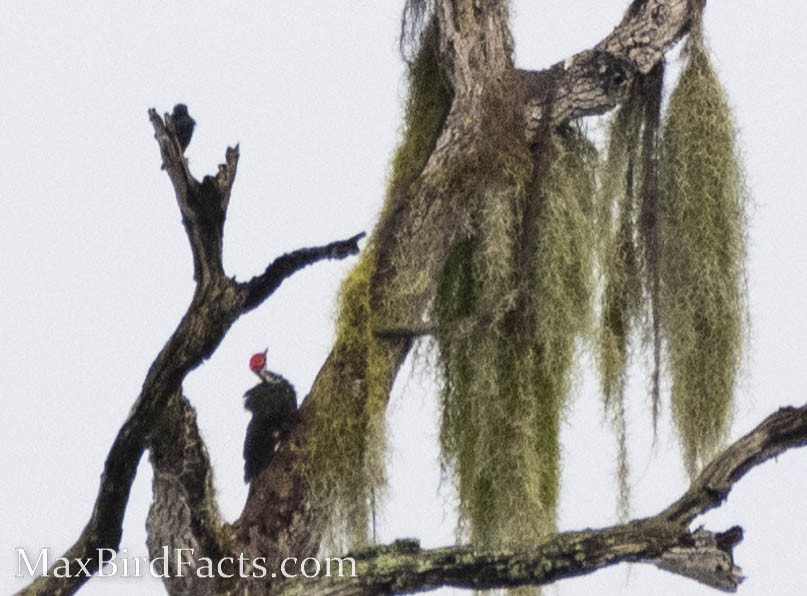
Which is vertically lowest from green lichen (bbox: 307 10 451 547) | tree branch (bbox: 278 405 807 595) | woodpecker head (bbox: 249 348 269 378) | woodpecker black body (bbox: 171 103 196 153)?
tree branch (bbox: 278 405 807 595)

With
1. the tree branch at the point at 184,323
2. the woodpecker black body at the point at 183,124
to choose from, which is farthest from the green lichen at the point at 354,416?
the woodpecker black body at the point at 183,124

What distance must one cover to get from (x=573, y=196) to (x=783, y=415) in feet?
2.80

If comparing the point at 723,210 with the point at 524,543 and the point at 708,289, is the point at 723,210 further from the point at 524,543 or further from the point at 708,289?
the point at 524,543

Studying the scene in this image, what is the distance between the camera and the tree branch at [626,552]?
8.63 ft

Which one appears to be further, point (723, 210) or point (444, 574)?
point (723, 210)

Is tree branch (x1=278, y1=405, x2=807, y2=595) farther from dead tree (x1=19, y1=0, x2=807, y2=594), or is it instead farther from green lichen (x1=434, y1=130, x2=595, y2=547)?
green lichen (x1=434, y1=130, x2=595, y2=547)

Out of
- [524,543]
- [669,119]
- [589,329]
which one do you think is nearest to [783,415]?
[524,543]

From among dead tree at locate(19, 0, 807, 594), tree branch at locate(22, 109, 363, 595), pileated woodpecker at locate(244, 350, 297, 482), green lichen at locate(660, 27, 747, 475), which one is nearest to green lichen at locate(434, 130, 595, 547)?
dead tree at locate(19, 0, 807, 594)

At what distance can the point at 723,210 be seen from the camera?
11.2ft

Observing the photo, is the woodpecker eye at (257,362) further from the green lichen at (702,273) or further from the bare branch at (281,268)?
the green lichen at (702,273)

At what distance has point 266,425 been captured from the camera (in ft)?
10.5

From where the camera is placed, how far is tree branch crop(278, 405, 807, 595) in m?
2.63

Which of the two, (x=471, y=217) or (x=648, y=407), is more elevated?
(x=471, y=217)

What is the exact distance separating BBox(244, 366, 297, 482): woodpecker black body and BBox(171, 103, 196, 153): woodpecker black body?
64 centimetres
